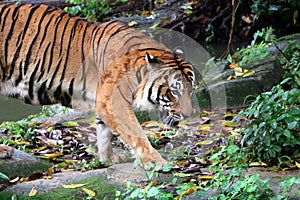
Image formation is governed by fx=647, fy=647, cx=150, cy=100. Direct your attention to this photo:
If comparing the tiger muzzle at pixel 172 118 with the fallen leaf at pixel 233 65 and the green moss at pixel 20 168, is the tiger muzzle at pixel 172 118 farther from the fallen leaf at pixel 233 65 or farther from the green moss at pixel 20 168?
the fallen leaf at pixel 233 65

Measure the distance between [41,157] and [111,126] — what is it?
714 millimetres

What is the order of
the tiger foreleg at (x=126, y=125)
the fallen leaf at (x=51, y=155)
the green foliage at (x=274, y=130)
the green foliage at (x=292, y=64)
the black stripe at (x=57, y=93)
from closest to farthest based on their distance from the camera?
1. the green foliage at (x=274, y=130)
2. the tiger foreleg at (x=126, y=125)
3. the fallen leaf at (x=51, y=155)
4. the black stripe at (x=57, y=93)
5. the green foliage at (x=292, y=64)

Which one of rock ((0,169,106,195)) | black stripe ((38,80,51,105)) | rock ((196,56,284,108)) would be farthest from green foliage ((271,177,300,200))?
rock ((196,56,284,108))


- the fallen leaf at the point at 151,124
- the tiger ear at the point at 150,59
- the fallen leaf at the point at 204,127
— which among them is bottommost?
the fallen leaf at the point at 204,127

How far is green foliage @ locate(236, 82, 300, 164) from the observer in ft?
13.7

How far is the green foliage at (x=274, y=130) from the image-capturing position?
4168mm

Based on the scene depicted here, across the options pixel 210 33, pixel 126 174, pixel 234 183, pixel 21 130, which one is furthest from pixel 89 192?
pixel 210 33

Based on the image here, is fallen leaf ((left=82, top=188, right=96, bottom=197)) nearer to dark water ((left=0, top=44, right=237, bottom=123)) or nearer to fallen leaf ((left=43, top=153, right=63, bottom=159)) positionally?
fallen leaf ((left=43, top=153, right=63, bottom=159))

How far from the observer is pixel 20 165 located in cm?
470

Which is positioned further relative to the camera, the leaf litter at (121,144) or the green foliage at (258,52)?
the green foliage at (258,52)

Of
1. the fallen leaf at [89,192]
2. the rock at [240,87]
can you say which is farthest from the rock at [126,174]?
the rock at [240,87]

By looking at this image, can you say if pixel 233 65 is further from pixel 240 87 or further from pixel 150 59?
pixel 150 59

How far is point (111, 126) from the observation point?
4.79 m

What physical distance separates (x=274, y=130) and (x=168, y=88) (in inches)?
36.1
